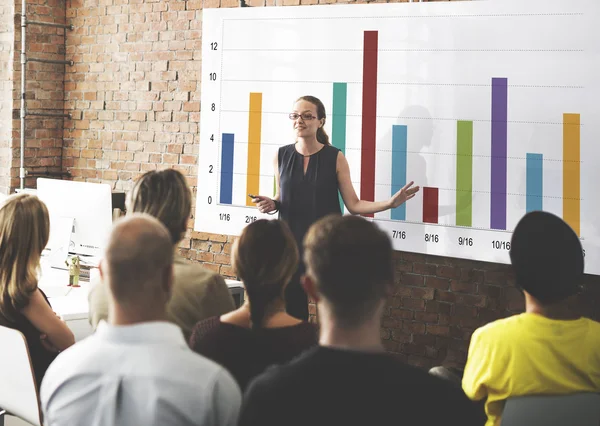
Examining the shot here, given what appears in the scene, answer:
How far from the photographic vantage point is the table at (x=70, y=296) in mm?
3098

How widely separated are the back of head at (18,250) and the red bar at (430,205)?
2.04 meters

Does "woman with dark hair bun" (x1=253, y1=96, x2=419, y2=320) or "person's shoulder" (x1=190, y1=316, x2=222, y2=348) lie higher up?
"woman with dark hair bun" (x1=253, y1=96, x2=419, y2=320)

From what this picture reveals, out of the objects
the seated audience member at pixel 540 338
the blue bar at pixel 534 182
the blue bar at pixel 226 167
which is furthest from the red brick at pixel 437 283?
the seated audience member at pixel 540 338

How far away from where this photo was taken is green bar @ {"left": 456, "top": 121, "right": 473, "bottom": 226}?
3.77m

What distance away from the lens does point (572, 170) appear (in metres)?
3.50

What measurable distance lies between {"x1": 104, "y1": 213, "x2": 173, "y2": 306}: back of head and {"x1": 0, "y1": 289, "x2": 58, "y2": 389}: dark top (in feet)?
3.73

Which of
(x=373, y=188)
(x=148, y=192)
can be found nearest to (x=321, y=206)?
(x=373, y=188)

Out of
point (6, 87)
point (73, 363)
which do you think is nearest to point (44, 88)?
point (6, 87)

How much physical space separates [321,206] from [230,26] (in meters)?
1.46

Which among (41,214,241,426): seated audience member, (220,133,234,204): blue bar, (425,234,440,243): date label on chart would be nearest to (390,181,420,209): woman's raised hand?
(425,234,440,243): date label on chart

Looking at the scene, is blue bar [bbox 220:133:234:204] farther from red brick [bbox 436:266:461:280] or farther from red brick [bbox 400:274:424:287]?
red brick [bbox 436:266:461:280]

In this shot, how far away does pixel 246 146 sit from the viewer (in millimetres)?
4523

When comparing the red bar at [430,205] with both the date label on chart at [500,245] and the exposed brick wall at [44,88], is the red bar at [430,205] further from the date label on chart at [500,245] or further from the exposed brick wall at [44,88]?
the exposed brick wall at [44,88]

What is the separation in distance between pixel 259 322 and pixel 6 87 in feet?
14.6
